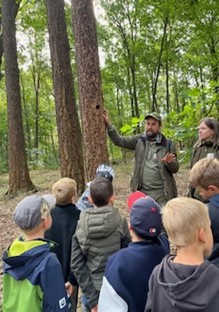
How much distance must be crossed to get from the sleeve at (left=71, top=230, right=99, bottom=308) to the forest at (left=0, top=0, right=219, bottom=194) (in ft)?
5.65

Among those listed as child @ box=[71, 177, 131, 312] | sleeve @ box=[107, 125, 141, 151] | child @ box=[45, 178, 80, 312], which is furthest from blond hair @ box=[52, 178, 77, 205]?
sleeve @ box=[107, 125, 141, 151]

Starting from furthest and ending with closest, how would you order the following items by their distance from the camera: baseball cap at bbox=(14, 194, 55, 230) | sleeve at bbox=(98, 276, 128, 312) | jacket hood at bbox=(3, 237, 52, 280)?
baseball cap at bbox=(14, 194, 55, 230)
jacket hood at bbox=(3, 237, 52, 280)
sleeve at bbox=(98, 276, 128, 312)

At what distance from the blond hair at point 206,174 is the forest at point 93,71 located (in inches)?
78.0

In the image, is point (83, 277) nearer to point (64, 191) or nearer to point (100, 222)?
point (100, 222)

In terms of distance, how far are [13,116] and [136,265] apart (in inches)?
388

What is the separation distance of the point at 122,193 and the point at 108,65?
44.4ft

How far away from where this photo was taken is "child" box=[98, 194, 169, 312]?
86.2 inches

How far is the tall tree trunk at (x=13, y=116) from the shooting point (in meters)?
11.1

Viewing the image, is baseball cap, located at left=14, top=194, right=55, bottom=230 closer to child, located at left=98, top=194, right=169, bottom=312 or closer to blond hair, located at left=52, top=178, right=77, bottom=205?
child, located at left=98, top=194, right=169, bottom=312

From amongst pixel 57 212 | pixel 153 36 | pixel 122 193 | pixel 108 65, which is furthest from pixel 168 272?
pixel 108 65

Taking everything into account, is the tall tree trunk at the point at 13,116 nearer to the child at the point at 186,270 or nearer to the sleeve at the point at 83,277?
the sleeve at the point at 83,277

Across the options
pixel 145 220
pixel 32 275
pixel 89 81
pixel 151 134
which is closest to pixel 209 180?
pixel 145 220

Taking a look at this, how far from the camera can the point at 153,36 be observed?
19344mm

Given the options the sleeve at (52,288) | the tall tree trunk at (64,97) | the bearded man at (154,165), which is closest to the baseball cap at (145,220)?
the sleeve at (52,288)
